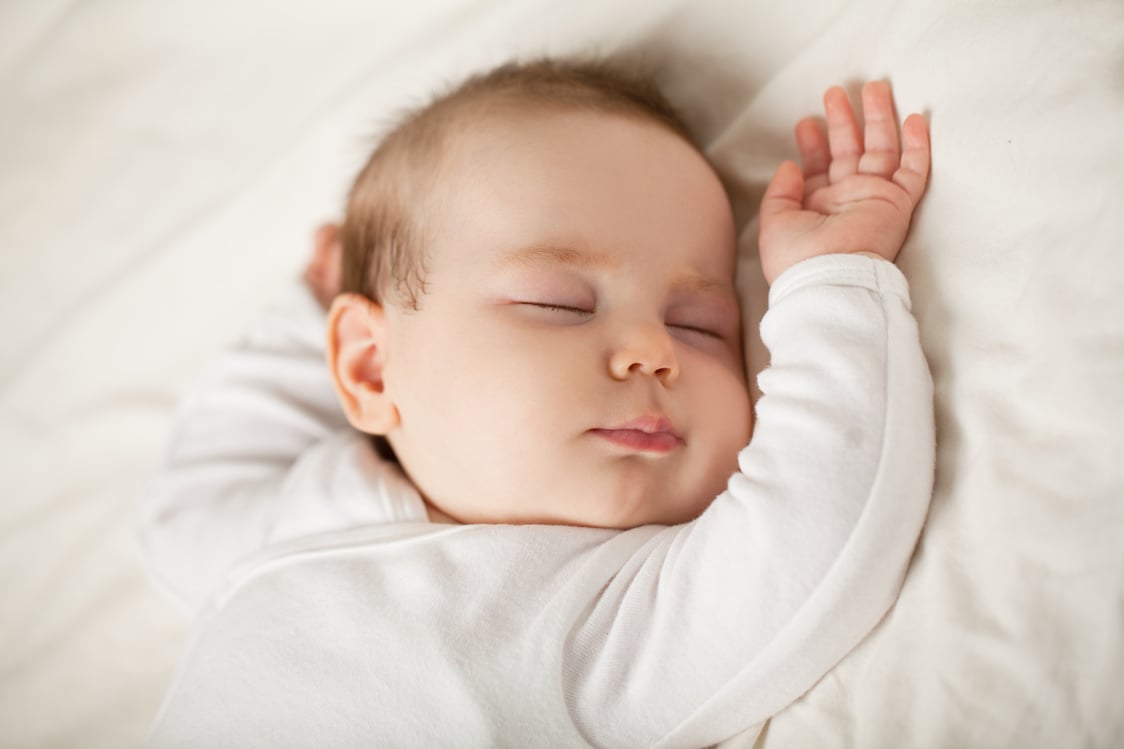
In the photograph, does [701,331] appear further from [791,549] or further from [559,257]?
[791,549]

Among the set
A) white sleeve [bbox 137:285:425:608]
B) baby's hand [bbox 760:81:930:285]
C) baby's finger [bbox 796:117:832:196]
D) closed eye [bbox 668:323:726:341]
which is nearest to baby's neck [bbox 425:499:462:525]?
white sleeve [bbox 137:285:425:608]

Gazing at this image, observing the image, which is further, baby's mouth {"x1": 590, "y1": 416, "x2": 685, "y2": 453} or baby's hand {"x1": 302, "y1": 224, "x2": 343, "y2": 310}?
baby's hand {"x1": 302, "y1": 224, "x2": 343, "y2": 310}

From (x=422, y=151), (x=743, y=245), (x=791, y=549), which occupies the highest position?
(x=422, y=151)

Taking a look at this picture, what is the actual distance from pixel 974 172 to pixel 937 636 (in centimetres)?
53

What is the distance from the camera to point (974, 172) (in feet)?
3.46

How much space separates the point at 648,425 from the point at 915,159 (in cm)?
48

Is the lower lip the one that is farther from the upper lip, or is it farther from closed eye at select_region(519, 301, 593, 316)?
closed eye at select_region(519, 301, 593, 316)

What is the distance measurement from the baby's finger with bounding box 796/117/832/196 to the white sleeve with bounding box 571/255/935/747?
0.89 ft

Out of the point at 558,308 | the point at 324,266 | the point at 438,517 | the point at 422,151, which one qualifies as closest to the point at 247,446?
the point at 324,266

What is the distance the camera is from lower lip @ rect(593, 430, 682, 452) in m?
1.12

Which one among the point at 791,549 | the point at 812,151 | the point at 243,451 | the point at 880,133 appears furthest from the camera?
the point at 243,451

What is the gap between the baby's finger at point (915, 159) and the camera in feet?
3.72

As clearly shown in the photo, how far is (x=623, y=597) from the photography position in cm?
110

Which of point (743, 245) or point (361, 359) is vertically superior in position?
point (743, 245)
